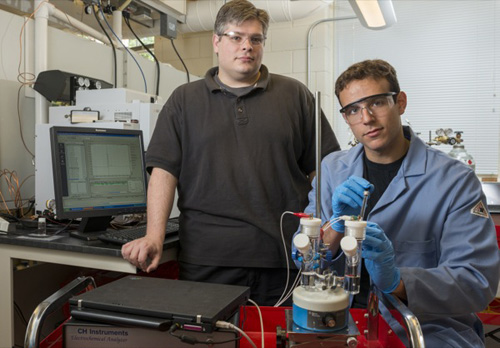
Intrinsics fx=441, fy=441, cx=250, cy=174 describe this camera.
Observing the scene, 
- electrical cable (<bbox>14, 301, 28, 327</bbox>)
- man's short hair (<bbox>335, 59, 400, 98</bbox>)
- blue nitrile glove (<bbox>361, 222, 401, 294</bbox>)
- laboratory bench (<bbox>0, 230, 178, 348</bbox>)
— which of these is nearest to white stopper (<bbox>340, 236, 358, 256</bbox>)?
blue nitrile glove (<bbox>361, 222, 401, 294</bbox>)

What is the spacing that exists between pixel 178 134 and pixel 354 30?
2938 mm

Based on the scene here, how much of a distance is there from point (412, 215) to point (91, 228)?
1.20m

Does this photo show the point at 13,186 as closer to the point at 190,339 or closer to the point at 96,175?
the point at 96,175

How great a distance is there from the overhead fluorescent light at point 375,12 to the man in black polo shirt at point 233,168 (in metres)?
1.30

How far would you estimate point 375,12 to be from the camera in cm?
278

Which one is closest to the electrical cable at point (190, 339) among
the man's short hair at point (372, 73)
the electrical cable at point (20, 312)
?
the man's short hair at point (372, 73)

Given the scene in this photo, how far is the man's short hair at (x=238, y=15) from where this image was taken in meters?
1.55

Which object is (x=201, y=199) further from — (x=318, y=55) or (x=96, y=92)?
(x=318, y=55)

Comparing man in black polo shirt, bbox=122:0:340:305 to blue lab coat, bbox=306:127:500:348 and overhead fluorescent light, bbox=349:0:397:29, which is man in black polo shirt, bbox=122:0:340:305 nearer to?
blue lab coat, bbox=306:127:500:348

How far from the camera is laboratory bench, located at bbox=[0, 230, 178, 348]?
1.52 meters

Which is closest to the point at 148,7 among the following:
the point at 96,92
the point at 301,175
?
the point at 96,92

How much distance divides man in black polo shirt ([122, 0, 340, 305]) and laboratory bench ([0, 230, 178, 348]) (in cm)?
15

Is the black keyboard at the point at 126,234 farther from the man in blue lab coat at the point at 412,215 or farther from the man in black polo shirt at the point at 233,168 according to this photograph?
the man in blue lab coat at the point at 412,215

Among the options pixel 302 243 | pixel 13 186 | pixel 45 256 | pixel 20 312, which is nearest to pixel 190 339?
pixel 302 243
